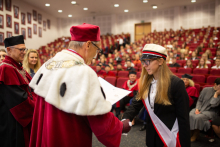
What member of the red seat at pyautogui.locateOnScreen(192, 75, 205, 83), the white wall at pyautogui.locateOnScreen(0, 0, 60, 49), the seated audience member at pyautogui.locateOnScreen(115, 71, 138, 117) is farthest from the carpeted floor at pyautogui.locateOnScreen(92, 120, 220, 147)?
the white wall at pyautogui.locateOnScreen(0, 0, 60, 49)

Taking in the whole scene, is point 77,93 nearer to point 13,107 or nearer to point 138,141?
point 13,107

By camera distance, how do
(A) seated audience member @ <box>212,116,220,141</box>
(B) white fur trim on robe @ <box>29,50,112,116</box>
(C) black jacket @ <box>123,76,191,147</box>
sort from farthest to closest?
(A) seated audience member @ <box>212,116,220,141</box>, (C) black jacket @ <box>123,76,191,147</box>, (B) white fur trim on robe @ <box>29,50,112,116</box>

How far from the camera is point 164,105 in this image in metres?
1.33

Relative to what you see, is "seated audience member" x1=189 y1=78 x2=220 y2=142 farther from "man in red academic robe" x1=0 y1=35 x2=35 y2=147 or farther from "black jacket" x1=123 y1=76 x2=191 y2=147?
"man in red academic robe" x1=0 y1=35 x2=35 y2=147

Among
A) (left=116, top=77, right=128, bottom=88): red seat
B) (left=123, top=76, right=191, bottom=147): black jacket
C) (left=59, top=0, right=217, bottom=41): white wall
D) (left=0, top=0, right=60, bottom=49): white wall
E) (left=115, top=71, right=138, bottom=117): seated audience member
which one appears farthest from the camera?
(left=59, top=0, right=217, bottom=41): white wall

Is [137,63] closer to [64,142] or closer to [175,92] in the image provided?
[175,92]

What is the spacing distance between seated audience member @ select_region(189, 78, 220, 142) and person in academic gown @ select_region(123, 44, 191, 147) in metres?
1.61

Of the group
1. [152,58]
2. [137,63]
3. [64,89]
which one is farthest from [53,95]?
[137,63]

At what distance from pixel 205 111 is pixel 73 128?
108 inches

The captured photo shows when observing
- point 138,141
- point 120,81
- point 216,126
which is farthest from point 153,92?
point 120,81

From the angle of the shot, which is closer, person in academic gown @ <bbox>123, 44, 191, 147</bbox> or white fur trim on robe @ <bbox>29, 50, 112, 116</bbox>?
white fur trim on robe @ <bbox>29, 50, 112, 116</bbox>

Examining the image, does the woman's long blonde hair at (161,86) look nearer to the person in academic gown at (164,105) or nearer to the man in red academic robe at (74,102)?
the person in academic gown at (164,105)

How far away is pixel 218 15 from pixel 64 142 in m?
15.8

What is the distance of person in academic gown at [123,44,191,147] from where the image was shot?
4.20ft
